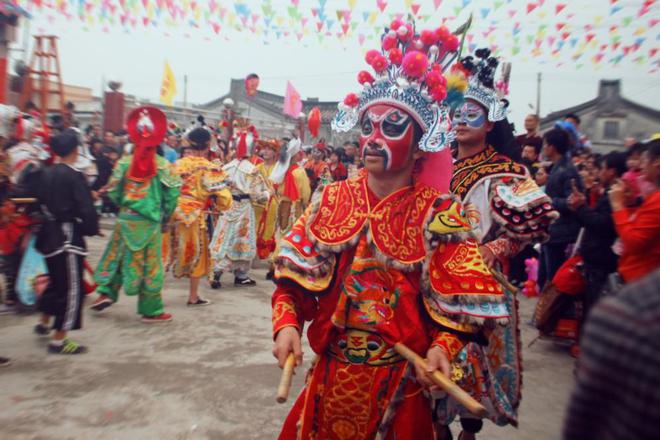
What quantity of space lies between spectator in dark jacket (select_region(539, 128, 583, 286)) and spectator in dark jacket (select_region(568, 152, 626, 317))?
744 mm

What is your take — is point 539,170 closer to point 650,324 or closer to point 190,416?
point 190,416

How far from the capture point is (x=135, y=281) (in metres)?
5.88

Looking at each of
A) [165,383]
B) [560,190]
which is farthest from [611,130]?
[165,383]

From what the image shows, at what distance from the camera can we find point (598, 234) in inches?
202

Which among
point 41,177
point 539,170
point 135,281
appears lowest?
point 135,281

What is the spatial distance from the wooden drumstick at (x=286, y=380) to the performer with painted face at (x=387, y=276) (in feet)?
0.14

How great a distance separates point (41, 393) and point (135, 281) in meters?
1.85

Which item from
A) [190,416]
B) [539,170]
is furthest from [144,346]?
[539,170]

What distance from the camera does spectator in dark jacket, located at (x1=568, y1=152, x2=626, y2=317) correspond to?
5064mm

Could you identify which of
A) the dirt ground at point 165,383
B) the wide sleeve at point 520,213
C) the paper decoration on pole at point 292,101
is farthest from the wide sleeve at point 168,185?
the paper decoration on pole at point 292,101

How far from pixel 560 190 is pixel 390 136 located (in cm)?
454

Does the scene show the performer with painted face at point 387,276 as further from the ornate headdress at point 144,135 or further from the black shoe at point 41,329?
the black shoe at point 41,329

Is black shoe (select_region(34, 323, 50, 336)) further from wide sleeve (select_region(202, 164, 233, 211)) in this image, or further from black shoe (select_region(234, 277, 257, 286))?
black shoe (select_region(234, 277, 257, 286))

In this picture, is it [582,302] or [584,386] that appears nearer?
[584,386]
